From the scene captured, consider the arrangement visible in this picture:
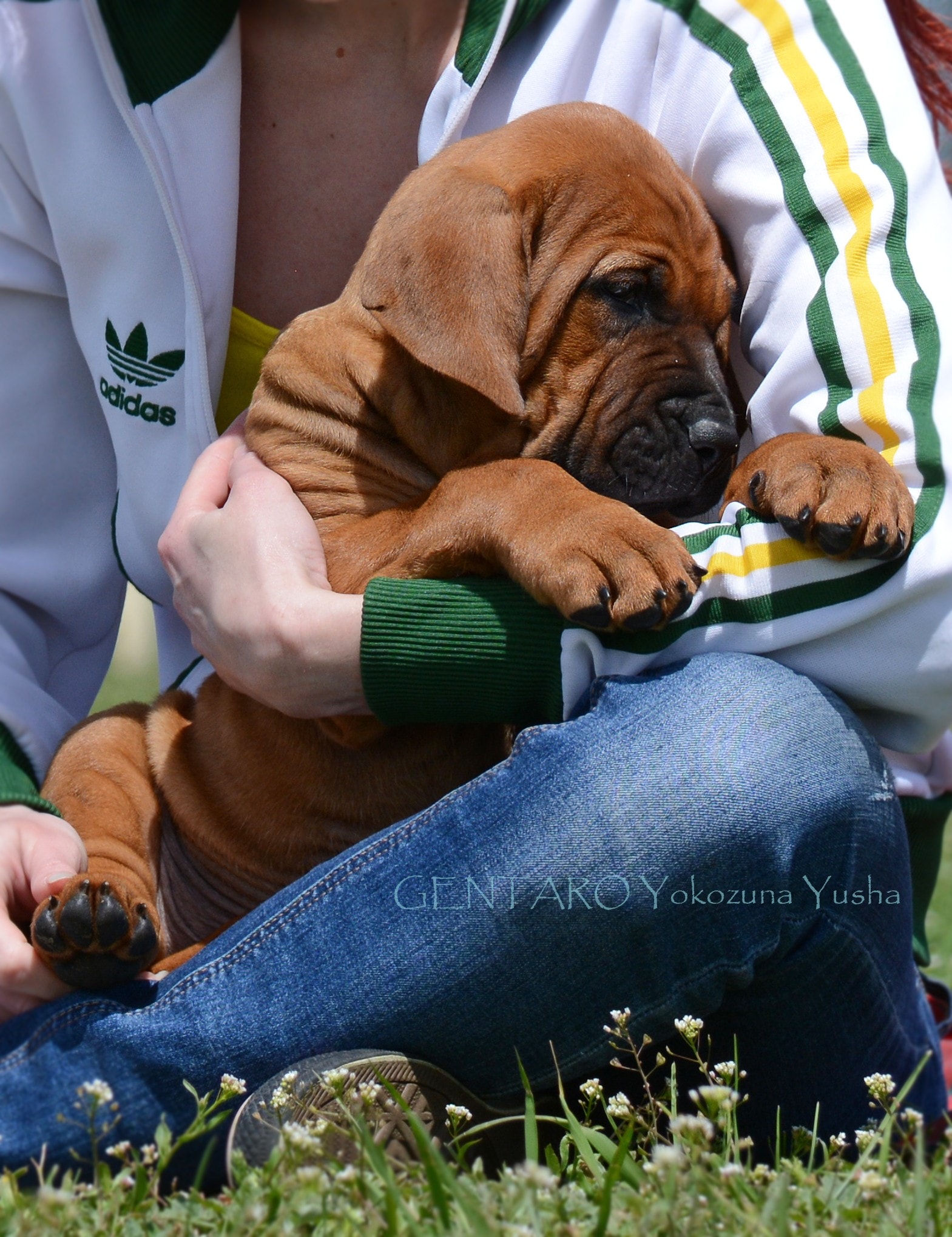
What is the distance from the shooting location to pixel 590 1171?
1969mm

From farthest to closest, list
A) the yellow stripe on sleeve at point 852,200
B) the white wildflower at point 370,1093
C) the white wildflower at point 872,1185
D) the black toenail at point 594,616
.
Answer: the yellow stripe on sleeve at point 852,200
the black toenail at point 594,616
the white wildflower at point 370,1093
the white wildflower at point 872,1185

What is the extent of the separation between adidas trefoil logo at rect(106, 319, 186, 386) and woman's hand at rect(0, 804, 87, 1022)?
3.69 feet

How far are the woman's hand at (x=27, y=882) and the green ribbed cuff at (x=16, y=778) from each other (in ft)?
0.06

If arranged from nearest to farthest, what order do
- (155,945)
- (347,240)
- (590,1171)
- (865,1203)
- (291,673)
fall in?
1. (865,1203)
2. (590,1171)
3. (155,945)
4. (291,673)
5. (347,240)

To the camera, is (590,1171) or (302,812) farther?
(302,812)

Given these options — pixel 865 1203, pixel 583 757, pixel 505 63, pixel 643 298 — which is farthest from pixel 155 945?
pixel 505 63

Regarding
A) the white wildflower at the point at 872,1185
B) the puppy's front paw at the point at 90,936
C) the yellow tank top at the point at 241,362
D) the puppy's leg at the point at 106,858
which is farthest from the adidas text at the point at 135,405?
the white wildflower at the point at 872,1185

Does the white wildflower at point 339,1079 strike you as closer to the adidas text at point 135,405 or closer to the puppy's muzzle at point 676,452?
the puppy's muzzle at point 676,452

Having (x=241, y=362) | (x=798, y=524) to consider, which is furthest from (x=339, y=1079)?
(x=241, y=362)

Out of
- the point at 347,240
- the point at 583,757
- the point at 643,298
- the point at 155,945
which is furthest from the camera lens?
the point at 347,240

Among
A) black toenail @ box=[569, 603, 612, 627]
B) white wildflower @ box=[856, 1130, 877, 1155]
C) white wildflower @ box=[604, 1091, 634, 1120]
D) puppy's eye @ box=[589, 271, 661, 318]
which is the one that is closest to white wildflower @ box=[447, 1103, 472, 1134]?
white wildflower @ box=[604, 1091, 634, 1120]

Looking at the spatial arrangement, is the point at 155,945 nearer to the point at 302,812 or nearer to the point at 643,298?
the point at 302,812

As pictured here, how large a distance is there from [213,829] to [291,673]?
57 centimetres

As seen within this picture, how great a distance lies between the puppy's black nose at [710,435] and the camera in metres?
2.77
